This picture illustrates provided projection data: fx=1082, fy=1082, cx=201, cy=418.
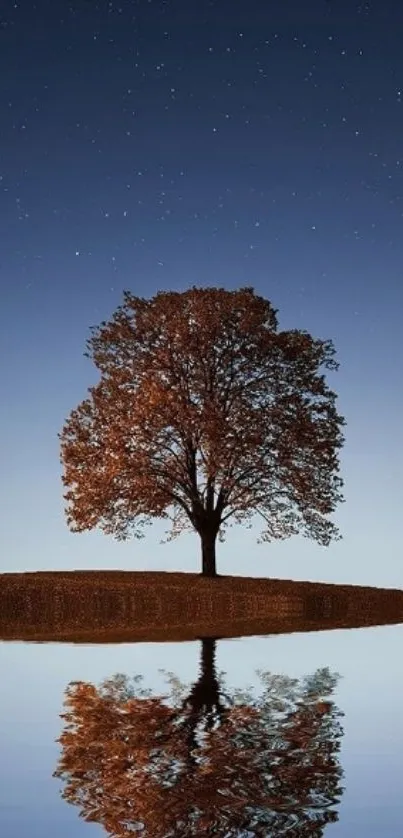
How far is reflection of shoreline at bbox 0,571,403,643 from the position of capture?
32344 millimetres

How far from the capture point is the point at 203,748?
1208 centimetres

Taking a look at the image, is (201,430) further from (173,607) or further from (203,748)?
(203,748)

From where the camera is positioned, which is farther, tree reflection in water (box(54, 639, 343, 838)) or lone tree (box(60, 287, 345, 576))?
lone tree (box(60, 287, 345, 576))

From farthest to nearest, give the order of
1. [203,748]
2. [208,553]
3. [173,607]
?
[208,553], [173,607], [203,748]

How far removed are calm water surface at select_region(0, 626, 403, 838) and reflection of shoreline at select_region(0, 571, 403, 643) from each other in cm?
932

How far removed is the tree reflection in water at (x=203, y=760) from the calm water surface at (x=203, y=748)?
2cm

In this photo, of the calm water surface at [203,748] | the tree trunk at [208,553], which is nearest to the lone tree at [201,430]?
the tree trunk at [208,553]

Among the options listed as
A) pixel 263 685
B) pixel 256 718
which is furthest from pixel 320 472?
pixel 256 718

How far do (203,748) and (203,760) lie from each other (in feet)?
2.54

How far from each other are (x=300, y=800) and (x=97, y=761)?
2704 mm

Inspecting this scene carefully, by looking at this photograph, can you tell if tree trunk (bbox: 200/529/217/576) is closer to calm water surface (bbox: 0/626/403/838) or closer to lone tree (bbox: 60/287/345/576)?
lone tree (bbox: 60/287/345/576)

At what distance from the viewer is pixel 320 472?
48.0 meters

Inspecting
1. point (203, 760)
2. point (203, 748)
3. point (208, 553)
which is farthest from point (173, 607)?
point (203, 760)

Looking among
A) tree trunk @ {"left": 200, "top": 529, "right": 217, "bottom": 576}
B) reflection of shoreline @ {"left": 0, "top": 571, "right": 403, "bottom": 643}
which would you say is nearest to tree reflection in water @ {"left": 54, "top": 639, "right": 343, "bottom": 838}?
reflection of shoreline @ {"left": 0, "top": 571, "right": 403, "bottom": 643}
